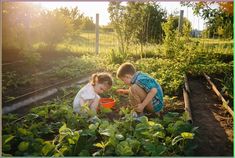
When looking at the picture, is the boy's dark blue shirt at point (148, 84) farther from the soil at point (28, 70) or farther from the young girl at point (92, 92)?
the soil at point (28, 70)

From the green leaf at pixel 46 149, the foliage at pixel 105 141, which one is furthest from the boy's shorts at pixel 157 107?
the green leaf at pixel 46 149

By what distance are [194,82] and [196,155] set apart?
4374 millimetres

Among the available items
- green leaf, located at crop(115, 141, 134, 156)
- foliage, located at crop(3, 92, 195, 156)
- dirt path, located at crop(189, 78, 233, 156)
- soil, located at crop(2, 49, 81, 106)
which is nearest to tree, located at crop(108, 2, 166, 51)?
soil, located at crop(2, 49, 81, 106)

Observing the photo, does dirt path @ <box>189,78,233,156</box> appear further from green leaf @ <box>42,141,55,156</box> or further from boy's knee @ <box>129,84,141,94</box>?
green leaf @ <box>42,141,55,156</box>

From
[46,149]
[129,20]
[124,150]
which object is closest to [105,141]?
[124,150]

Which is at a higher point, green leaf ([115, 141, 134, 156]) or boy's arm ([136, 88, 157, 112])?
boy's arm ([136, 88, 157, 112])

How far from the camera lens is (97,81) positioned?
13.4 feet

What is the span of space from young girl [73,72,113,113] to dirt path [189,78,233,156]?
48.1 inches

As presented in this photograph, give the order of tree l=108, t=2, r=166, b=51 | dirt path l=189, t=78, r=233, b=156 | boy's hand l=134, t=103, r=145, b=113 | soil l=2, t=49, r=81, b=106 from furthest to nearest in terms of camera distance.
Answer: tree l=108, t=2, r=166, b=51
soil l=2, t=49, r=81, b=106
boy's hand l=134, t=103, r=145, b=113
dirt path l=189, t=78, r=233, b=156

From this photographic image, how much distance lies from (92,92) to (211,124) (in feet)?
4.98

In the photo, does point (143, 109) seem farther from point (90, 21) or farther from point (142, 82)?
point (90, 21)

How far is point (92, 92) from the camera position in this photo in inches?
157

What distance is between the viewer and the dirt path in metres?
3.13

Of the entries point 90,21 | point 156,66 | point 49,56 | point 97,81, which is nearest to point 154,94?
point 97,81
